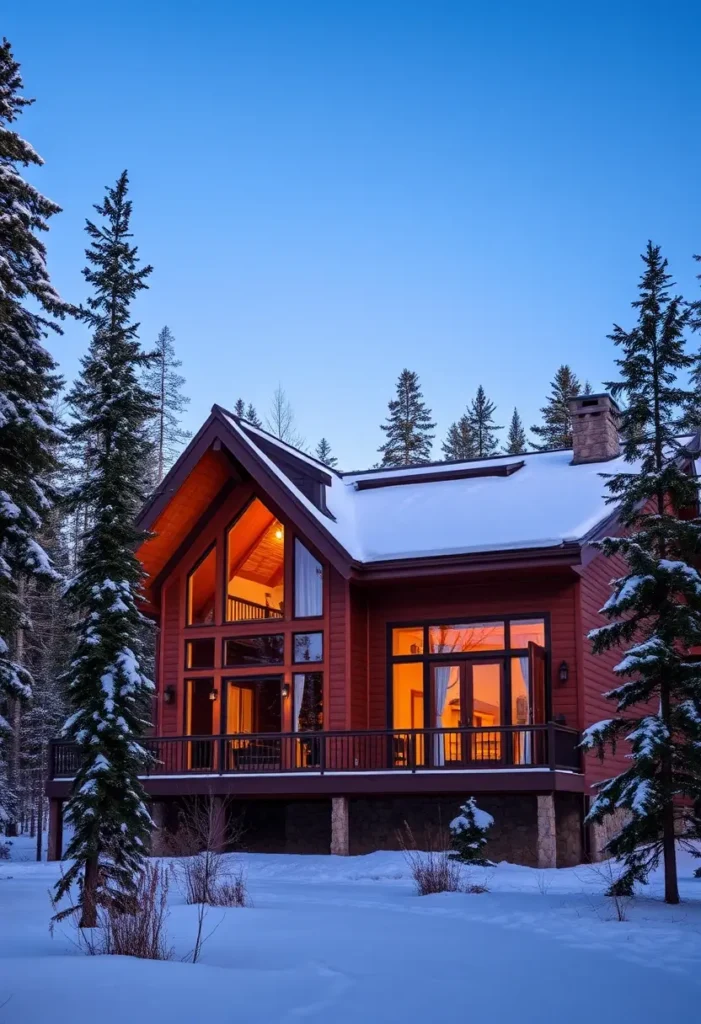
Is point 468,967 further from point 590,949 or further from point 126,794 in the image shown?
point 126,794

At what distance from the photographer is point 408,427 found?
53.0 m

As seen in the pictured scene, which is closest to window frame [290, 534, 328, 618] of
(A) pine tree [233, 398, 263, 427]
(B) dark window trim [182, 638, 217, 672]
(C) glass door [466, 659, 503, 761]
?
(B) dark window trim [182, 638, 217, 672]

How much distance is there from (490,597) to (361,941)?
11636 mm

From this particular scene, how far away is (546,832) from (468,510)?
7123mm

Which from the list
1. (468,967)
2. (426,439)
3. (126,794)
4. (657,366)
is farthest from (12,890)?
(426,439)

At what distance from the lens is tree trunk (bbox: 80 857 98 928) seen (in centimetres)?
1183

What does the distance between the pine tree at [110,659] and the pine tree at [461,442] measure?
41.6m

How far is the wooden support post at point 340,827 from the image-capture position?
20688mm

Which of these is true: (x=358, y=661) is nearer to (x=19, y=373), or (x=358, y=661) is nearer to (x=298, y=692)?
(x=298, y=692)

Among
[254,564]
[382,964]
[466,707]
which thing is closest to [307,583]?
[254,564]

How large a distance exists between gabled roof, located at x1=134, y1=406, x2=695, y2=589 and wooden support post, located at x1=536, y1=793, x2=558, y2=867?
4.28m

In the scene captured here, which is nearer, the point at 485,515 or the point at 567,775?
the point at 567,775

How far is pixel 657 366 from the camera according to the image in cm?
1494

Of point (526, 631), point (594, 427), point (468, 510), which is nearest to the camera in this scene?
point (526, 631)
